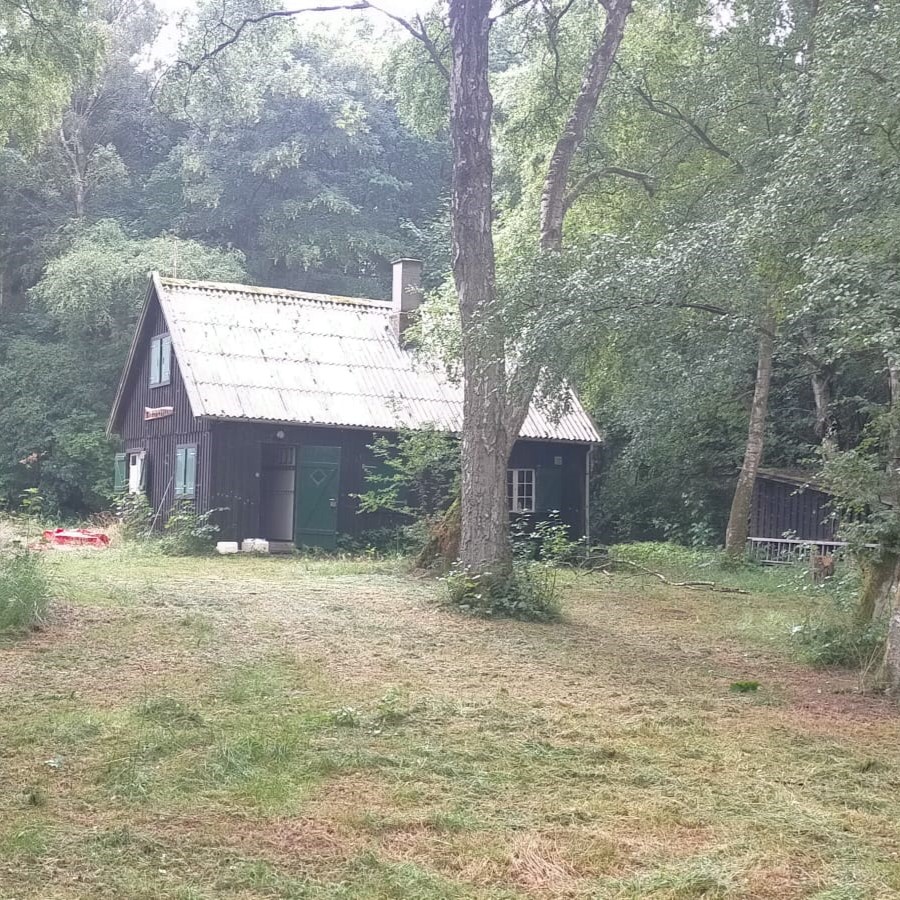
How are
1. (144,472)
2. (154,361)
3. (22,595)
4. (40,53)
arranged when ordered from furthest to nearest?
(144,472), (154,361), (40,53), (22,595)

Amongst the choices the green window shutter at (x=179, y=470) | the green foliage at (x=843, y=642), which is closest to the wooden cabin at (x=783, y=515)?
the green foliage at (x=843, y=642)

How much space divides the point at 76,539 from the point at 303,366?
5020mm

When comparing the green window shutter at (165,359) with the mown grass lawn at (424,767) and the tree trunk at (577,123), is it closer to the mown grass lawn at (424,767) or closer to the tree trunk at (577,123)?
the tree trunk at (577,123)

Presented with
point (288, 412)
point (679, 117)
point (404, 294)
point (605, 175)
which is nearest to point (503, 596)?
point (605, 175)

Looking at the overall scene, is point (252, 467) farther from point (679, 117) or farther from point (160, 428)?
point (679, 117)

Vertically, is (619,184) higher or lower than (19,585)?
higher

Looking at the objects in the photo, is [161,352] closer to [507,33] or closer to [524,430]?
[524,430]

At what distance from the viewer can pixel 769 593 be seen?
13.7m

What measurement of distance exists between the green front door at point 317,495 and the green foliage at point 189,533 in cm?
150

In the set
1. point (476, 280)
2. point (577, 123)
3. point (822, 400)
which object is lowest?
point (822, 400)

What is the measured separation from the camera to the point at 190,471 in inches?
760

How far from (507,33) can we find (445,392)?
1740 centimetres

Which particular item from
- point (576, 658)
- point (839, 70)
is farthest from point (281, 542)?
point (839, 70)

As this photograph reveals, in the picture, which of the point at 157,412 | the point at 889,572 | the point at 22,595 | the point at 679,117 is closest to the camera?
the point at 889,572
